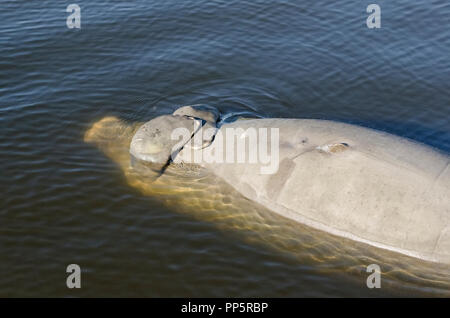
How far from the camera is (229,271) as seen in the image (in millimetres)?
7039

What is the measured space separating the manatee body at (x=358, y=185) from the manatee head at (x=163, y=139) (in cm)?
86

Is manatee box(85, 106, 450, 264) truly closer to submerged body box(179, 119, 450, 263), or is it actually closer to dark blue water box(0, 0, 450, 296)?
submerged body box(179, 119, 450, 263)

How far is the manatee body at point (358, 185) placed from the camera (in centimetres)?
686

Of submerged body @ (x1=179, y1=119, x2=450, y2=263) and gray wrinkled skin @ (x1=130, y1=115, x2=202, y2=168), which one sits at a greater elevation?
gray wrinkled skin @ (x1=130, y1=115, x2=202, y2=168)

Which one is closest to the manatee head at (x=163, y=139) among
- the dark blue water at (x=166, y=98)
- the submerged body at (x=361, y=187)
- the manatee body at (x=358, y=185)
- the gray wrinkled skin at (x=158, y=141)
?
the gray wrinkled skin at (x=158, y=141)

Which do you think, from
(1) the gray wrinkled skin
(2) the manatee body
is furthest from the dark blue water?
(2) the manatee body

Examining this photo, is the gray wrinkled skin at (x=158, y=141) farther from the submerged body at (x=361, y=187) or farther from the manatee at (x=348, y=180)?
the submerged body at (x=361, y=187)

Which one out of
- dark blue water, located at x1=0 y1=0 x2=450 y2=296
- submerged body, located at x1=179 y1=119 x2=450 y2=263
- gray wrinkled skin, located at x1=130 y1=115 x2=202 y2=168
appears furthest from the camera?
gray wrinkled skin, located at x1=130 y1=115 x2=202 y2=168

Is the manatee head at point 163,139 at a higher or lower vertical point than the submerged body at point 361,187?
higher

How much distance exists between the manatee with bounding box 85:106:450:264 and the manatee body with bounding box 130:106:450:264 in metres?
0.01

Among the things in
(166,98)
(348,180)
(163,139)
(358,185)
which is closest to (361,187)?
(358,185)

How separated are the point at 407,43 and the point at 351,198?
754 centimetres

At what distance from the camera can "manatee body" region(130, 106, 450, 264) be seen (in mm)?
6855
